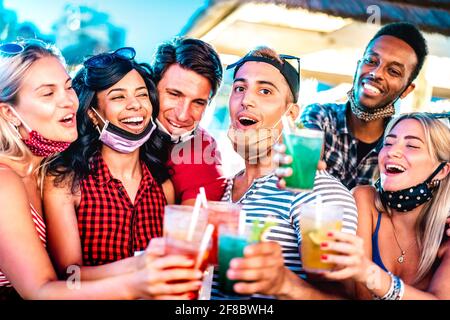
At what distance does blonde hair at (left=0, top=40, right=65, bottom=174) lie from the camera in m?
2.65

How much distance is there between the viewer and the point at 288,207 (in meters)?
2.65

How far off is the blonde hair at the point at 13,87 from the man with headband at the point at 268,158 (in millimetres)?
941

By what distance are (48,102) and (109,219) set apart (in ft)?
1.94

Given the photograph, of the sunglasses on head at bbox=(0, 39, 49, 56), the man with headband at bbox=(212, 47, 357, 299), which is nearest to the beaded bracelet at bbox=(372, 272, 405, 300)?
the man with headband at bbox=(212, 47, 357, 299)

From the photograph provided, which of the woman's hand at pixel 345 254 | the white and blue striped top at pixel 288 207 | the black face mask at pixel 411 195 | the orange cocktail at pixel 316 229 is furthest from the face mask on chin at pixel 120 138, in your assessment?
the black face mask at pixel 411 195

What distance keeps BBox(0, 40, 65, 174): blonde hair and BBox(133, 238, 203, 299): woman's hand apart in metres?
0.90

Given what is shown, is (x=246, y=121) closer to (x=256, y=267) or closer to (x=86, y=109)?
(x=86, y=109)

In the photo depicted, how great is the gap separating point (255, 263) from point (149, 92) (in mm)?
1185

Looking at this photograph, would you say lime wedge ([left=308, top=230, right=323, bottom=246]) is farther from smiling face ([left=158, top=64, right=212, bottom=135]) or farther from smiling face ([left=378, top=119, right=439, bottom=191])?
smiling face ([left=158, top=64, right=212, bottom=135])

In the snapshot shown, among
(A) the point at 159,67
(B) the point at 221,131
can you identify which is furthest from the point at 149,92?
(B) the point at 221,131

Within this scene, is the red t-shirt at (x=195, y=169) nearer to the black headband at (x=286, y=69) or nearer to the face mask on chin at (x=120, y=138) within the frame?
the face mask on chin at (x=120, y=138)

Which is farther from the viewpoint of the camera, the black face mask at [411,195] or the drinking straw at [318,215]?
the black face mask at [411,195]

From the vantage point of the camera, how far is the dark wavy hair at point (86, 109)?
2830mm

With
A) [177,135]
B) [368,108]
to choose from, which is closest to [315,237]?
[177,135]
